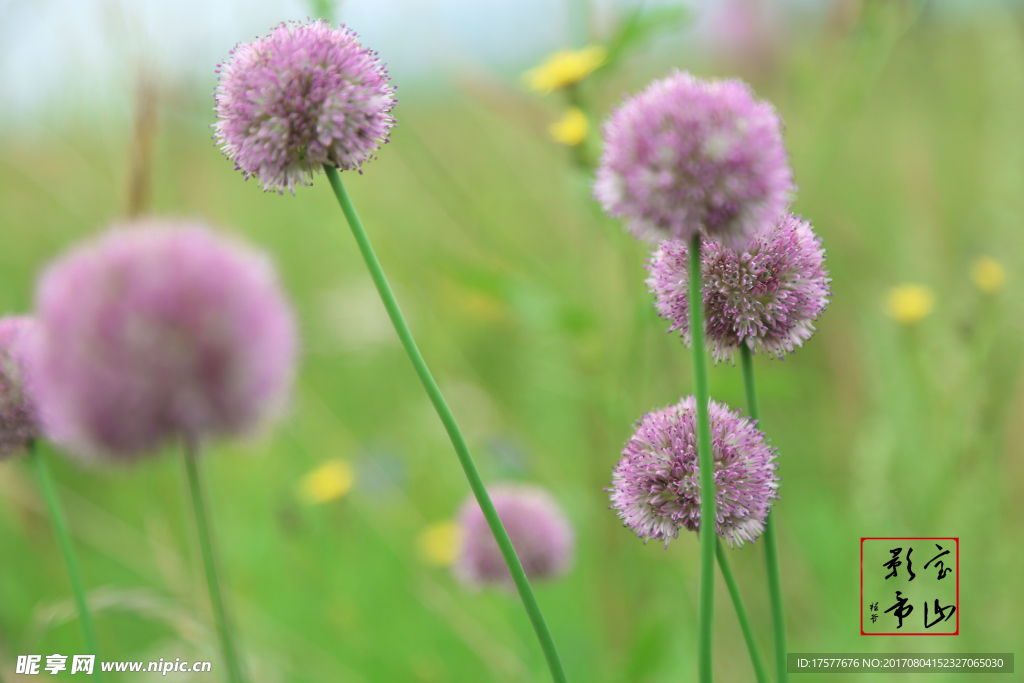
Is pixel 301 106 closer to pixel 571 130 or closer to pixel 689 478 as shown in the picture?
pixel 689 478

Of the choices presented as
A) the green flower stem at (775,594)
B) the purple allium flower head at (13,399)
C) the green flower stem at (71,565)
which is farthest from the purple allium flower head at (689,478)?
the purple allium flower head at (13,399)

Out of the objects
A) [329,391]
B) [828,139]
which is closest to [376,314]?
[329,391]

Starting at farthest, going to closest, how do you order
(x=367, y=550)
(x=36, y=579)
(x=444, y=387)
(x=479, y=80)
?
(x=367, y=550) → (x=444, y=387) → (x=36, y=579) → (x=479, y=80)

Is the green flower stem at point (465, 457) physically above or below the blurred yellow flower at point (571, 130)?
below

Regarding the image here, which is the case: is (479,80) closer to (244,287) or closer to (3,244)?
(244,287)

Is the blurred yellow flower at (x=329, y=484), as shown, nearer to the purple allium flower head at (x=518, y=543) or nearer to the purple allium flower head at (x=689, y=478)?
the purple allium flower head at (x=518, y=543)

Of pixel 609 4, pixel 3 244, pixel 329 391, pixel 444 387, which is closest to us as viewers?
pixel 609 4
